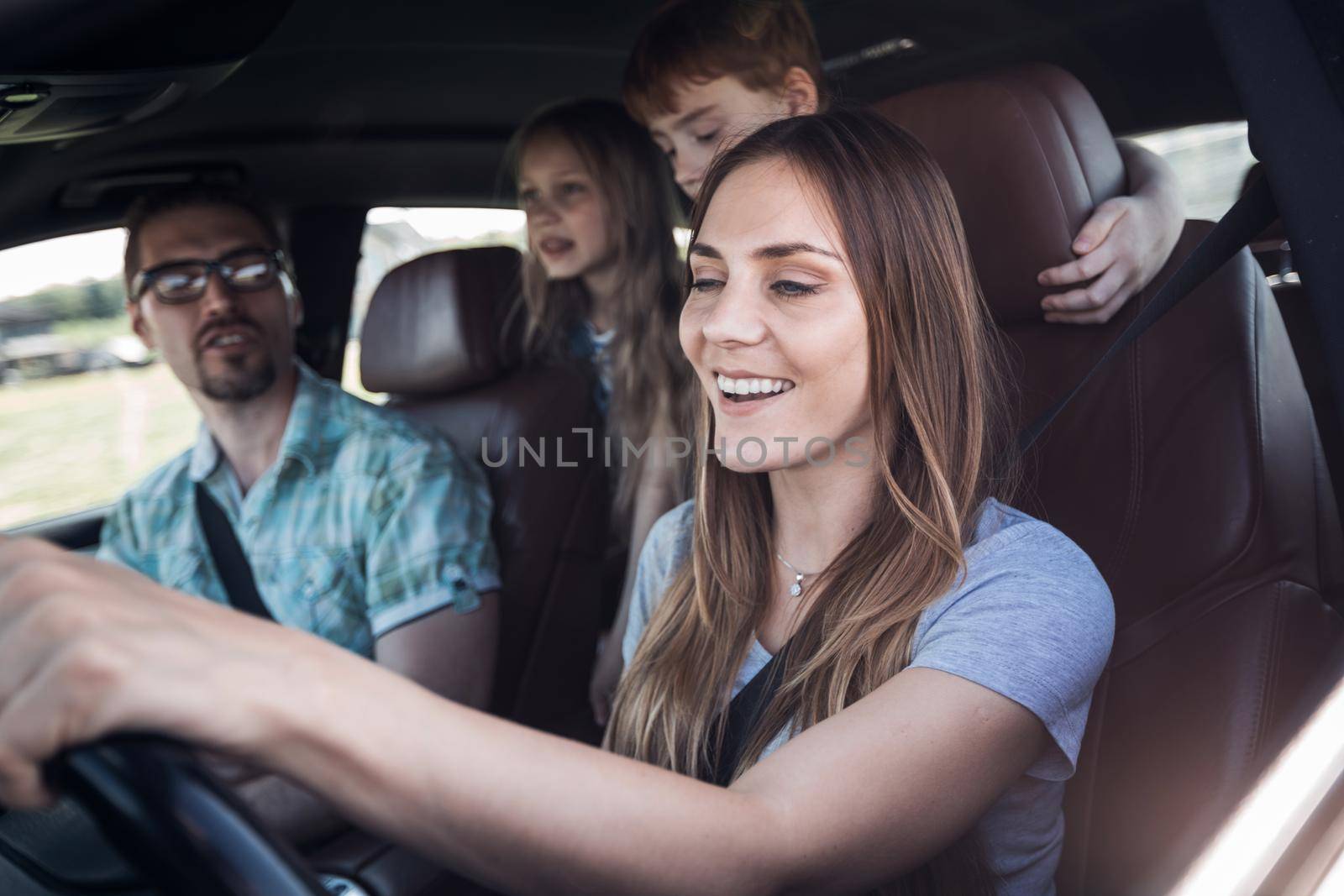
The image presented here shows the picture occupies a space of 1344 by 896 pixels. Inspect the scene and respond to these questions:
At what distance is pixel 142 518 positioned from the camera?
2.06m

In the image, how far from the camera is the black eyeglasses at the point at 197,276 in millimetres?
1982

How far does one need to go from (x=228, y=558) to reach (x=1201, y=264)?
5.54ft

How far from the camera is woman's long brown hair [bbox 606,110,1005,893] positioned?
42.9 inches

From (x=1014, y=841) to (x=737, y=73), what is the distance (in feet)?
4.35

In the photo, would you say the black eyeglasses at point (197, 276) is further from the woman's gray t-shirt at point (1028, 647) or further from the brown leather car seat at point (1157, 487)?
the woman's gray t-shirt at point (1028, 647)

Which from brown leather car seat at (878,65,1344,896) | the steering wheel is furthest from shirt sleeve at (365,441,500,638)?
the steering wheel

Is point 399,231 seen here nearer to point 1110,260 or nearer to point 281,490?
point 281,490

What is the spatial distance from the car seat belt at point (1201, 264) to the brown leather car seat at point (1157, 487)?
63 mm

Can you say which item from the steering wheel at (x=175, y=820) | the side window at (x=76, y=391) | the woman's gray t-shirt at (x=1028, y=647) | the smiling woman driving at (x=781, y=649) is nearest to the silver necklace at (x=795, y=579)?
the smiling woman driving at (x=781, y=649)

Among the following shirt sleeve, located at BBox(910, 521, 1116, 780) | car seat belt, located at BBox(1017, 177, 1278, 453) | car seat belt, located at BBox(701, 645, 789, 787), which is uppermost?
car seat belt, located at BBox(1017, 177, 1278, 453)

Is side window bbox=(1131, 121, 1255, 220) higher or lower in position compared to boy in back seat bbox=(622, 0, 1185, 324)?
lower

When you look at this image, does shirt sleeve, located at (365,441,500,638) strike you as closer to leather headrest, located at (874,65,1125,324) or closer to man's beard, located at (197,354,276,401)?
man's beard, located at (197,354,276,401)

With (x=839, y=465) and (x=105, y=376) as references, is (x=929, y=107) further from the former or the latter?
(x=105, y=376)

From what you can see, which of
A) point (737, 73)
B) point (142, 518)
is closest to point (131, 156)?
point (142, 518)
